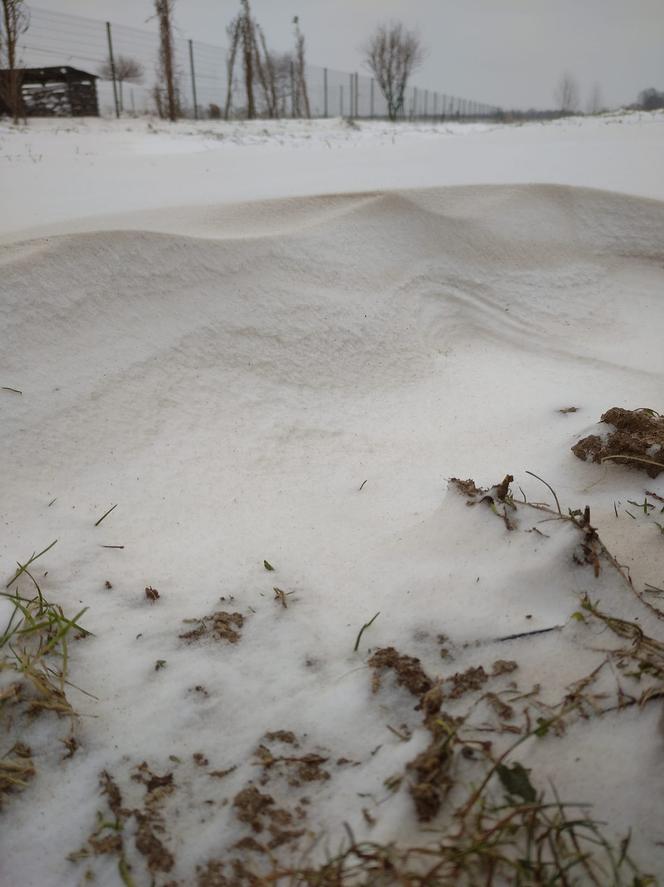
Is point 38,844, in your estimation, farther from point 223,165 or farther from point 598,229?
point 223,165

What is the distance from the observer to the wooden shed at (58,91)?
9.95 meters

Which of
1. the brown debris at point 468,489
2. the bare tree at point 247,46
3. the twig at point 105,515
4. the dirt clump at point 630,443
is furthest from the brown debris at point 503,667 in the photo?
the bare tree at point 247,46

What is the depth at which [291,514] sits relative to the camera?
1.60 meters

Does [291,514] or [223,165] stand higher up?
[223,165]

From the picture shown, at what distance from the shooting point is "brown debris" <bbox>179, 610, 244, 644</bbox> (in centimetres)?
114

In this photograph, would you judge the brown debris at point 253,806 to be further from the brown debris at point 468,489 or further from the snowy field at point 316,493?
the brown debris at point 468,489

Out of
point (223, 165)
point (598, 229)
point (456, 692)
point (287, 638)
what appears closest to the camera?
point (456, 692)

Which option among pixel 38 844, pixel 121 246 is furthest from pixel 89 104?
pixel 38 844

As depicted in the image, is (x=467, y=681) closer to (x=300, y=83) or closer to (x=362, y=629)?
(x=362, y=629)

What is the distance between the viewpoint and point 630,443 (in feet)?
4.79

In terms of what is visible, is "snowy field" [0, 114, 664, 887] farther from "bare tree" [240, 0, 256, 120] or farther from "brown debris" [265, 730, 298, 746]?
"bare tree" [240, 0, 256, 120]

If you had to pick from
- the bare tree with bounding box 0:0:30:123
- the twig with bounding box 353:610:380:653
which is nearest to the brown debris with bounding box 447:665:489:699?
the twig with bounding box 353:610:380:653

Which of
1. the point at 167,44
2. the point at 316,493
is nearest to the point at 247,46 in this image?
the point at 167,44

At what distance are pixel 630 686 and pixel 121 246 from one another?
2.08 meters
